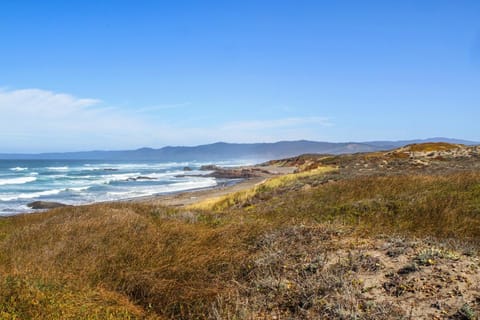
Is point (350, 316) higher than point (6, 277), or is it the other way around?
point (6, 277)

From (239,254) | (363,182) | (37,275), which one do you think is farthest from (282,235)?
(363,182)

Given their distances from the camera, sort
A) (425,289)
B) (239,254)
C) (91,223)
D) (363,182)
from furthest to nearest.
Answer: (363,182) < (91,223) < (239,254) < (425,289)

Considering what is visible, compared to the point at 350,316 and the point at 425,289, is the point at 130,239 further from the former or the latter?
the point at 425,289

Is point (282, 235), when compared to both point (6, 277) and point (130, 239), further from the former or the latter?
point (6, 277)

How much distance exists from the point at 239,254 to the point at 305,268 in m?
1.16

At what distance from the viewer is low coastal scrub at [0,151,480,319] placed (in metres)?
4.30

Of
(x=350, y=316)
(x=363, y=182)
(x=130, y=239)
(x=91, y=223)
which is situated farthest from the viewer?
(x=363, y=182)

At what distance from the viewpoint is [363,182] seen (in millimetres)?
12930

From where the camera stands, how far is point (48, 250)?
630 centimetres

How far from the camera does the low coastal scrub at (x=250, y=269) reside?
4301 mm

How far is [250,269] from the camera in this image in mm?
5707

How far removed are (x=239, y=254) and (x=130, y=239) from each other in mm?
2005

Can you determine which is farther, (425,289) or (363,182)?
(363,182)

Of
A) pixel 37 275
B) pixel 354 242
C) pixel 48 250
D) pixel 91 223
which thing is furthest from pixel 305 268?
pixel 91 223
